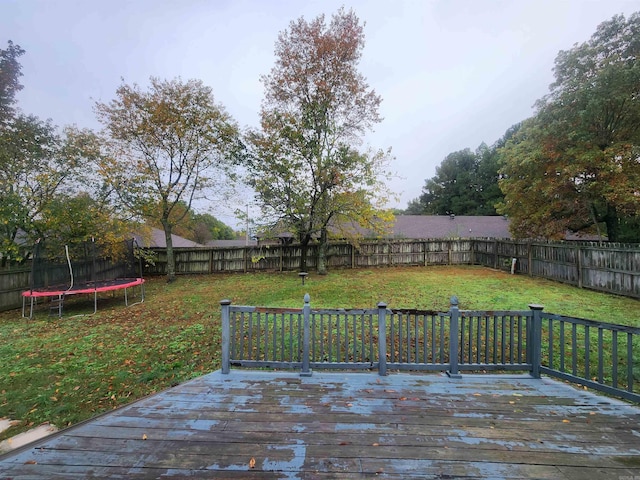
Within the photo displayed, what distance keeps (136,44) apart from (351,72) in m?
10.4

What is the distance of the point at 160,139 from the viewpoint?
11.4 m

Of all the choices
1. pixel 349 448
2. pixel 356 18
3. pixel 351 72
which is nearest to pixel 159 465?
pixel 349 448

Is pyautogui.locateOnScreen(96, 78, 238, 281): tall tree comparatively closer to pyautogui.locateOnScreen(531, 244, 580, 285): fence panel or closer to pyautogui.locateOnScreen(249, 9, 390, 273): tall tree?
pyautogui.locateOnScreen(249, 9, 390, 273): tall tree

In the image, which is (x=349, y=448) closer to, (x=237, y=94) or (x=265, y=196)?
(x=265, y=196)

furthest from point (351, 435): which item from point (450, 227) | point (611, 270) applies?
point (450, 227)

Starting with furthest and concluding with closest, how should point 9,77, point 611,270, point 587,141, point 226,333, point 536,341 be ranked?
point 9,77 < point 587,141 < point 611,270 < point 226,333 < point 536,341

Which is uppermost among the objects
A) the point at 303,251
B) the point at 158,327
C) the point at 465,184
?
the point at 465,184

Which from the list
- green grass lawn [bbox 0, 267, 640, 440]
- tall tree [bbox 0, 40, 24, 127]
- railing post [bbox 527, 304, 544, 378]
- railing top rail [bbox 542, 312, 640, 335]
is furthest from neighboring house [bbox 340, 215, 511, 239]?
tall tree [bbox 0, 40, 24, 127]

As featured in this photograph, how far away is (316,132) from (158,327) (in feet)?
30.0

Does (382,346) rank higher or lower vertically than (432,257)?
lower

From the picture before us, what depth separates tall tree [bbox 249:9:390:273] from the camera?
1137cm

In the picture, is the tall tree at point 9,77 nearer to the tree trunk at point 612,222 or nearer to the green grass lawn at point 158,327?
the green grass lawn at point 158,327

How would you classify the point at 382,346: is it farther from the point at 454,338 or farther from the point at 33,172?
the point at 33,172

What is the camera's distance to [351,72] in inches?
460
